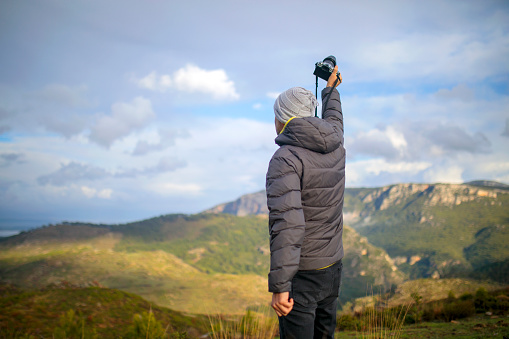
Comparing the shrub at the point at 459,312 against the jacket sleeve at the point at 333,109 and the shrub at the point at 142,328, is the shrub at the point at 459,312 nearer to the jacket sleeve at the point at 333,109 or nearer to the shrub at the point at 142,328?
the jacket sleeve at the point at 333,109

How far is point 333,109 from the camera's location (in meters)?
3.56

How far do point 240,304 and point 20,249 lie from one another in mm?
109700

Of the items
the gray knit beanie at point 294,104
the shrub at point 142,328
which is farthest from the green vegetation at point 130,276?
the gray knit beanie at point 294,104

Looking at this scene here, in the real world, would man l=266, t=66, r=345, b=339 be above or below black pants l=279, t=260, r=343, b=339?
above

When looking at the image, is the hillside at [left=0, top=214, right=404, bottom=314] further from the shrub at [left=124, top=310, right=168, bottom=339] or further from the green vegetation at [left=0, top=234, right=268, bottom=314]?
the shrub at [left=124, top=310, right=168, bottom=339]

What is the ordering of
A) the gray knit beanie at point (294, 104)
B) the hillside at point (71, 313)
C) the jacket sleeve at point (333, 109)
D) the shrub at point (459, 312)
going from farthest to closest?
1. the hillside at point (71, 313)
2. the shrub at point (459, 312)
3. the jacket sleeve at point (333, 109)
4. the gray knit beanie at point (294, 104)

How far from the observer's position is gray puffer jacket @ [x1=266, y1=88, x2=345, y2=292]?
2494mm

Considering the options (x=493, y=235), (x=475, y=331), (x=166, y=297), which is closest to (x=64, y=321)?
(x=475, y=331)

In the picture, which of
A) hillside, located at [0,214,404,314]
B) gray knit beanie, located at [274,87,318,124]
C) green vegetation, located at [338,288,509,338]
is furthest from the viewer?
hillside, located at [0,214,404,314]

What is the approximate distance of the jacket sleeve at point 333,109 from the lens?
11.2 feet

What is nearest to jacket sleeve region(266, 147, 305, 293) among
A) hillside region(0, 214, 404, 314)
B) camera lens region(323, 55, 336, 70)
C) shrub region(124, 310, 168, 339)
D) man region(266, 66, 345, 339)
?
man region(266, 66, 345, 339)

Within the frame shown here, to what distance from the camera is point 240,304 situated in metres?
96.4

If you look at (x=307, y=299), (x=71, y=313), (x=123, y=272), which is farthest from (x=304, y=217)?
(x=123, y=272)

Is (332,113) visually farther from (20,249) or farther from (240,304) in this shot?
(20,249)
